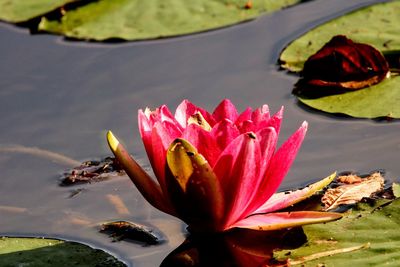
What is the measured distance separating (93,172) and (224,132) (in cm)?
82

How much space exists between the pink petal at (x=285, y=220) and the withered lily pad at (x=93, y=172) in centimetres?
69

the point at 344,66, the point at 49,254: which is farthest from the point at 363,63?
the point at 49,254

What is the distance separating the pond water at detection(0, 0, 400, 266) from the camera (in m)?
2.57

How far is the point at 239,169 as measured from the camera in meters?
2.12

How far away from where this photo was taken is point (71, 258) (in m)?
2.25

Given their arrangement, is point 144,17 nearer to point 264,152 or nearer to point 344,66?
point 344,66

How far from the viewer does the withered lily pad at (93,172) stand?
2785mm

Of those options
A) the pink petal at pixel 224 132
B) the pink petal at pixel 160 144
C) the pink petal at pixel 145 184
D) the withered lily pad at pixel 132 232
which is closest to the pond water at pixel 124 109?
the withered lily pad at pixel 132 232

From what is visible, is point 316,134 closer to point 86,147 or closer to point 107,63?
point 86,147

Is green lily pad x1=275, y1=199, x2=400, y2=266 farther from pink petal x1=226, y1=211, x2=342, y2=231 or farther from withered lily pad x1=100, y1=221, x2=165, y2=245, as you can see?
withered lily pad x1=100, y1=221, x2=165, y2=245

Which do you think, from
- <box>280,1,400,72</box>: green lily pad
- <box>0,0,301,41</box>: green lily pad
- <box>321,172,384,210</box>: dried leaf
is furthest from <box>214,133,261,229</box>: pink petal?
<box>0,0,301,41</box>: green lily pad

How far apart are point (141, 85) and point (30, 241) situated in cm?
125

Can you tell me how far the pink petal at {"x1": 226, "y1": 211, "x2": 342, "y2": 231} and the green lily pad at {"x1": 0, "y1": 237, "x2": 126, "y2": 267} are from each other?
1.20 feet

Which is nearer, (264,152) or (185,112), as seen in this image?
(264,152)
